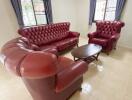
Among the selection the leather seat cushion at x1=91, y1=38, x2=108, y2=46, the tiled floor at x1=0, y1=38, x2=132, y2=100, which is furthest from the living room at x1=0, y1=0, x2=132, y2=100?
the leather seat cushion at x1=91, y1=38, x2=108, y2=46

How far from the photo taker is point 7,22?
3.24m

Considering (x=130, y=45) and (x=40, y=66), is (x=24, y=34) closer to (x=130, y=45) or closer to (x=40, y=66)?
(x=40, y=66)

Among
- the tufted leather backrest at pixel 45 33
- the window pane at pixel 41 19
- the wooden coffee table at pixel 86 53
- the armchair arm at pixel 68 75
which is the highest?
the window pane at pixel 41 19

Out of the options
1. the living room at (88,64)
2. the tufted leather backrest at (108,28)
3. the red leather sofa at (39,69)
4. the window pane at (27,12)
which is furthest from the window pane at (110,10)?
the red leather sofa at (39,69)

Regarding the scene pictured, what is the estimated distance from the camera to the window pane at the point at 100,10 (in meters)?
4.50

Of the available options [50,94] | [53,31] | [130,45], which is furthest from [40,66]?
[130,45]

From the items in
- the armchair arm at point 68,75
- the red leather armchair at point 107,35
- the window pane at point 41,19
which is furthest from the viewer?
the window pane at point 41,19

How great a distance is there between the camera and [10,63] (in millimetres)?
1028

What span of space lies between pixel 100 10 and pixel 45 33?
2.68m

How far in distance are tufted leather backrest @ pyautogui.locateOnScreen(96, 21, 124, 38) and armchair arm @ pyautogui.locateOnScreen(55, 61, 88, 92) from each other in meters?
2.55

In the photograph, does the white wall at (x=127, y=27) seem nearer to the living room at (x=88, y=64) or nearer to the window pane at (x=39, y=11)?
the living room at (x=88, y=64)

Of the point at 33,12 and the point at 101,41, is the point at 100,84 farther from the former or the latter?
the point at 33,12

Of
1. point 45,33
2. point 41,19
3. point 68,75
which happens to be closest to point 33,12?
point 41,19

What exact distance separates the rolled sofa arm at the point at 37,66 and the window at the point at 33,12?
10.4 ft
